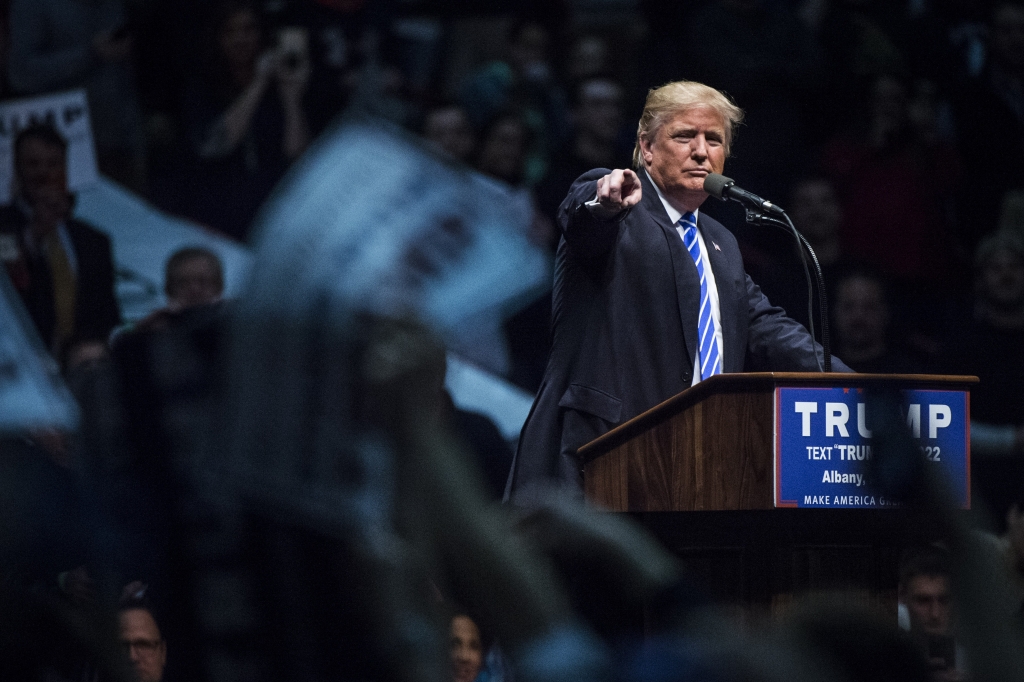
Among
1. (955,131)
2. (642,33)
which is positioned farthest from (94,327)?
(955,131)

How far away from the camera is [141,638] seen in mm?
1970

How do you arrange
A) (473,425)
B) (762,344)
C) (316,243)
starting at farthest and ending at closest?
(473,425) < (762,344) < (316,243)

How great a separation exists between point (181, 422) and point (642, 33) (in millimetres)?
4245

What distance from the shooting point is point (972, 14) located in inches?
213

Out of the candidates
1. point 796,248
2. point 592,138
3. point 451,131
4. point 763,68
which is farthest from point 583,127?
point 796,248

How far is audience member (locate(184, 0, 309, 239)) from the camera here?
203 inches

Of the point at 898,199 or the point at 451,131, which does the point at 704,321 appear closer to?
Result: the point at 451,131

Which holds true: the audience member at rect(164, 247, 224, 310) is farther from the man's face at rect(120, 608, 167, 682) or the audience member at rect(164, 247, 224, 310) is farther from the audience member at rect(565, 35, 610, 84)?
the man's face at rect(120, 608, 167, 682)

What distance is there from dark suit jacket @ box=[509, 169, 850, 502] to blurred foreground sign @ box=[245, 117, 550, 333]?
1.61 metres

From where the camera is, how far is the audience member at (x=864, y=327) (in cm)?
470

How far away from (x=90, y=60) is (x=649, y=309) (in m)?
3.37

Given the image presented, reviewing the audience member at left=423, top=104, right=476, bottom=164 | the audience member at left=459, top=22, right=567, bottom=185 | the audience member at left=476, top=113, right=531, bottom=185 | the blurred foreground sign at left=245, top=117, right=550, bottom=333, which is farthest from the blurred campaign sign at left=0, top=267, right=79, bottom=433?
the audience member at left=459, top=22, right=567, bottom=185

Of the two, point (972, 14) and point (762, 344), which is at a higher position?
point (972, 14)

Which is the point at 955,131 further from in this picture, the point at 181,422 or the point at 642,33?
the point at 181,422
